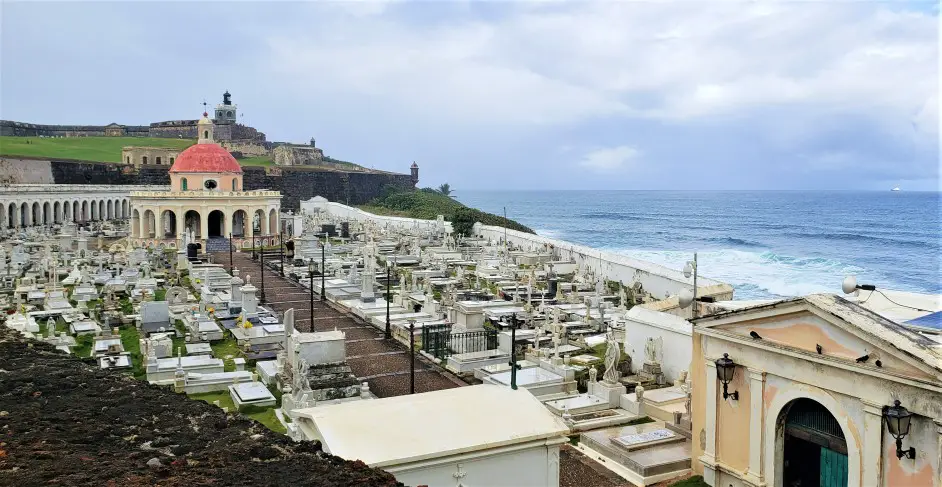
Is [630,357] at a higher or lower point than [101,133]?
lower

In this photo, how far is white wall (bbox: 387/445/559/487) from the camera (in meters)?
6.91

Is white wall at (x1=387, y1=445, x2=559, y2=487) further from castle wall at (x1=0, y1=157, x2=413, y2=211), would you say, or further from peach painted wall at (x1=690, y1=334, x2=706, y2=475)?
castle wall at (x1=0, y1=157, x2=413, y2=211)

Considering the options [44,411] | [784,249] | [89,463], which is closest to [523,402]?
[89,463]

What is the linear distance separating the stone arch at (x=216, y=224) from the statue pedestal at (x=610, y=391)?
33.5 meters

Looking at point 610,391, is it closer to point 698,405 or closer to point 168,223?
point 698,405

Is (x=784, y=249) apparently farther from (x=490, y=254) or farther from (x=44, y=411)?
(x=44, y=411)

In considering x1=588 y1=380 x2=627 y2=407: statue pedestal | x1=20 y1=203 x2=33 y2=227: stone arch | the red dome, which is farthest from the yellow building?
x1=20 y1=203 x2=33 y2=227: stone arch

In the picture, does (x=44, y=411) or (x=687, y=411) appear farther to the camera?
(x=687, y=411)

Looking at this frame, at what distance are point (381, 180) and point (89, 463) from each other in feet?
258

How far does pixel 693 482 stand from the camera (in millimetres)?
9297

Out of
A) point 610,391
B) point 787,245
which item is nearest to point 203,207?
point 610,391

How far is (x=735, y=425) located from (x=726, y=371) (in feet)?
2.30

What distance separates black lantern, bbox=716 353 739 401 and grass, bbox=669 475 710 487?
1273 mm

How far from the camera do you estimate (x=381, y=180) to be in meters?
83.4
